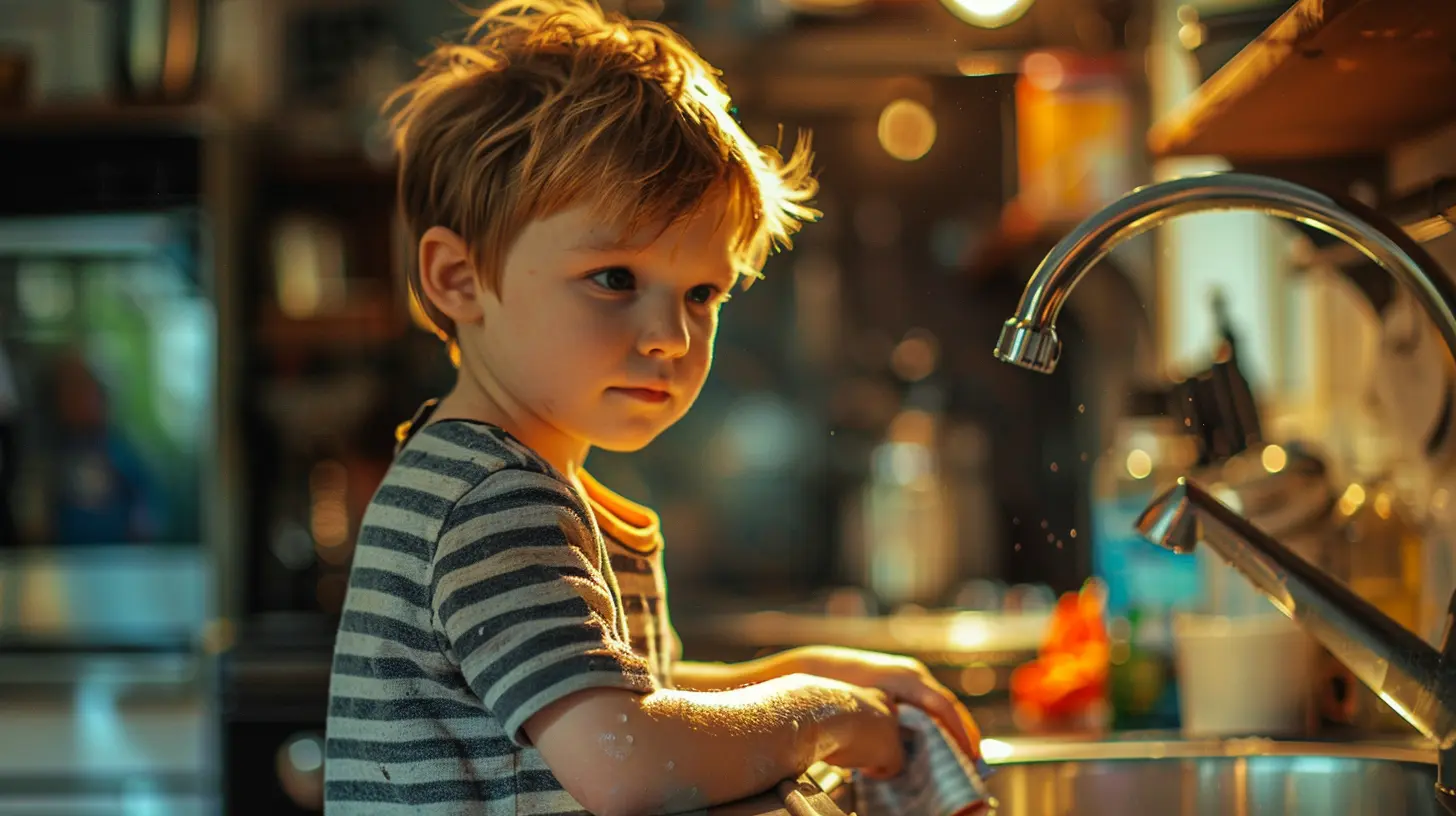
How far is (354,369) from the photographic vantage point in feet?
8.01

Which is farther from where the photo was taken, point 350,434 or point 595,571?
point 350,434

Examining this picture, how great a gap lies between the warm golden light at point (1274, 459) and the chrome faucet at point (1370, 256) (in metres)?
0.30

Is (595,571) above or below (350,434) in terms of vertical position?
below

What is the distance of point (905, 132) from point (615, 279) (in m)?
1.82

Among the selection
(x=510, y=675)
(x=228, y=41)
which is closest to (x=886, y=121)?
(x=228, y=41)

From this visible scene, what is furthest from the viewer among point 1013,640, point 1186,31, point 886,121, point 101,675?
point 886,121

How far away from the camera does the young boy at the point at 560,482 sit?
55 centimetres

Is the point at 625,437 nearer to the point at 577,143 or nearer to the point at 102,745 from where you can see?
the point at 577,143

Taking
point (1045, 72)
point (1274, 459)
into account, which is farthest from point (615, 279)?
point (1045, 72)

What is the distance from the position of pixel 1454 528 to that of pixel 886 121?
161 centimetres

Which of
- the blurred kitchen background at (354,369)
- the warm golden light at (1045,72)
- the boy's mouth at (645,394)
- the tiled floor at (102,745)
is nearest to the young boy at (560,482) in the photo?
the boy's mouth at (645,394)

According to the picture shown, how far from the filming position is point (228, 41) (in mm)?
2496

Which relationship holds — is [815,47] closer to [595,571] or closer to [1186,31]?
[1186,31]

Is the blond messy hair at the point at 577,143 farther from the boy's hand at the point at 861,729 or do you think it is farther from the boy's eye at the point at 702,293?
the boy's hand at the point at 861,729
